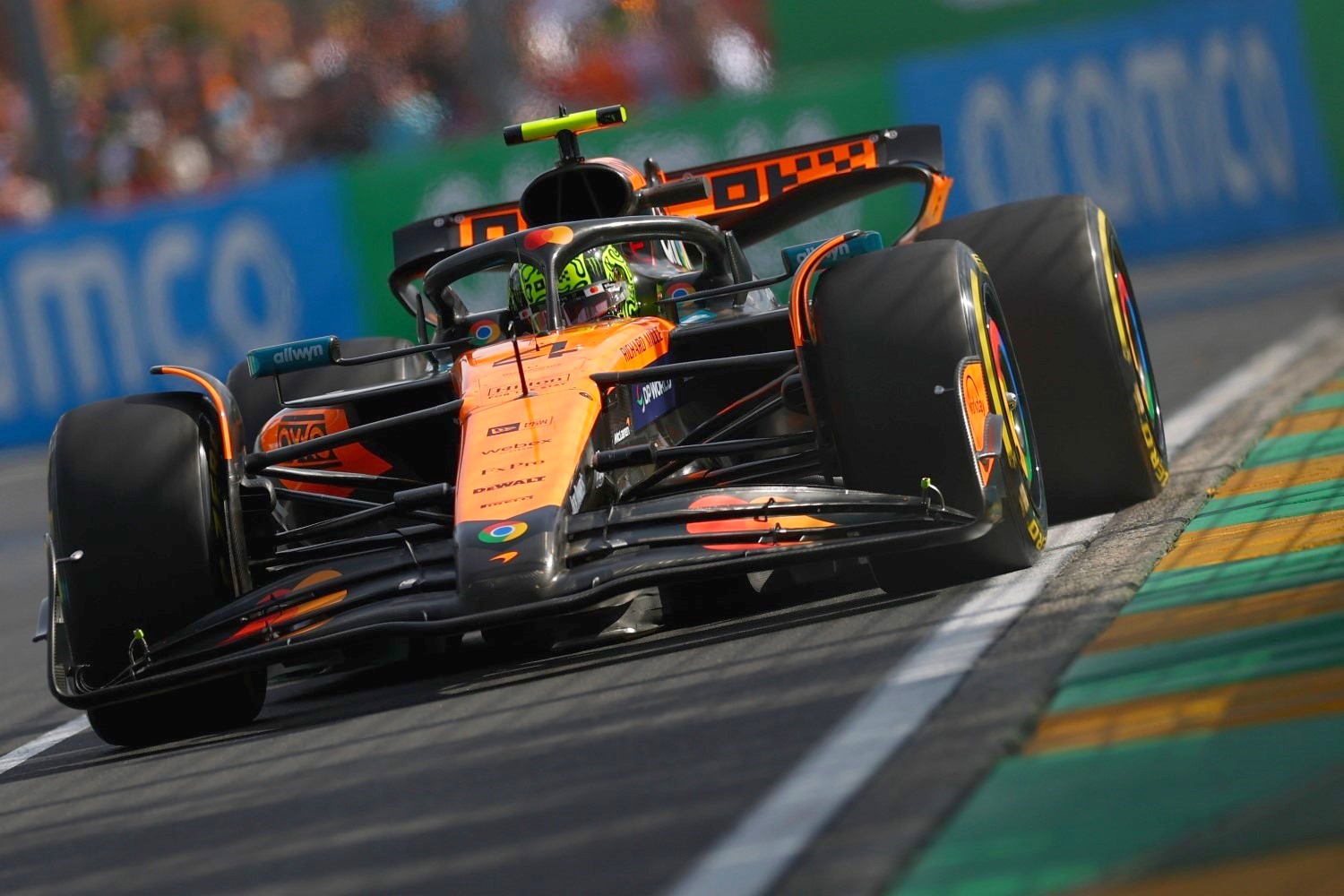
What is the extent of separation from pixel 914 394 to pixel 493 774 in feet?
5.50

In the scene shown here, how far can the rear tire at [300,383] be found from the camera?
7.90 meters

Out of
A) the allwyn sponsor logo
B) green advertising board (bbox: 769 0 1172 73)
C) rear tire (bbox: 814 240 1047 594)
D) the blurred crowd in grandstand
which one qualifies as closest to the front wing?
rear tire (bbox: 814 240 1047 594)

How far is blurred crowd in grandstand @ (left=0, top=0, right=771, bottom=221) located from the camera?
60.0ft

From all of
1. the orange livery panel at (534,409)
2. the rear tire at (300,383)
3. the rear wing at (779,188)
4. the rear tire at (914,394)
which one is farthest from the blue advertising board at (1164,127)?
the rear tire at (914,394)

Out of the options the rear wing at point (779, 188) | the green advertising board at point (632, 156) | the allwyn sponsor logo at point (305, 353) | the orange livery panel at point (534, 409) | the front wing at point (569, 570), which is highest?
the green advertising board at point (632, 156)

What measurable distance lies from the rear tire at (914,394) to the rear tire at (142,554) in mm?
1655

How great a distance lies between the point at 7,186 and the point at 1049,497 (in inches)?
620

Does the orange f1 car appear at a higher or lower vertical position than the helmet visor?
lower

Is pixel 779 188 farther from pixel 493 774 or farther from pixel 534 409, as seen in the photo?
pixel 493 774

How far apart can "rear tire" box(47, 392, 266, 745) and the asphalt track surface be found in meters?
0.13

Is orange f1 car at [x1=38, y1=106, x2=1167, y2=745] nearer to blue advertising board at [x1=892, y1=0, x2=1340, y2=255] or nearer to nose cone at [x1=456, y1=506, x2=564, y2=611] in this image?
nose cone at [x1=456, y1=506, x2=564, y2=611]

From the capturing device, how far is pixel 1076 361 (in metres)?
6.41

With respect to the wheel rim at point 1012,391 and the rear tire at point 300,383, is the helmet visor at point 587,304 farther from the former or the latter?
the rear tire at point 300,383

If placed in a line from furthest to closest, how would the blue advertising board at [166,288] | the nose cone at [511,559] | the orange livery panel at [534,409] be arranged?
the blue advertising board at [166,288] < the orange livery panel at [534,409] < the nose cone at [511,559]
